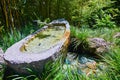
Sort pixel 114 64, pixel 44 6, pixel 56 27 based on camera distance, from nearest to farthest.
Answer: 1. pixel 114 64
2. pixel 56 27
3. pixel 44 6

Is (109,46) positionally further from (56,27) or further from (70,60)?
(56,27)

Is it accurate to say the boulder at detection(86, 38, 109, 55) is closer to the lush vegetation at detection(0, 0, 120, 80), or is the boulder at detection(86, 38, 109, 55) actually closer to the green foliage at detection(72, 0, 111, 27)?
the lush vegetation at detection(0, 0, 120, 80)

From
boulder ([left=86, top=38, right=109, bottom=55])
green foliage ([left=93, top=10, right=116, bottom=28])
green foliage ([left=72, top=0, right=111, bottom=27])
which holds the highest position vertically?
green foliage ([left=72, top=0, right=111, bottom=27])

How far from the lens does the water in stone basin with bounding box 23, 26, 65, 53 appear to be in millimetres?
4328

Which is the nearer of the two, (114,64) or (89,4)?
(114,64)

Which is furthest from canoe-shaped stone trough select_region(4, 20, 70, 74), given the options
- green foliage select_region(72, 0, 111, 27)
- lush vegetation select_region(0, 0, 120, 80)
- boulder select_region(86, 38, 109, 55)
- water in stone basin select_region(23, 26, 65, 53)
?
green foliage select_region(72, 0, 111, 27)

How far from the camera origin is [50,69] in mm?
3781

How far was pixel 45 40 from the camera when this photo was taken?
183 inches

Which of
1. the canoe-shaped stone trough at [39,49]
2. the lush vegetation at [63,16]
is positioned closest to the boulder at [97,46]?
the lush vegetation at [63,16]

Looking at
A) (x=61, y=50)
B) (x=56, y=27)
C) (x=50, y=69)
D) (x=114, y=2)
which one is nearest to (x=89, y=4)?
(x=114, y=2)

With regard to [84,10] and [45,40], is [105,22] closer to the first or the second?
[84,10]

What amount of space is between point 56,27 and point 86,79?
1.94 meters

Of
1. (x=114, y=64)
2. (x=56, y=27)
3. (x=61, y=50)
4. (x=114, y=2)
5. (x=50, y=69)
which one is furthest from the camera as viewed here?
(x=114, y=2)

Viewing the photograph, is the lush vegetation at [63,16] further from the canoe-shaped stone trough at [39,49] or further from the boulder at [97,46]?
the canoe-shaped stone trough at [39,49]
